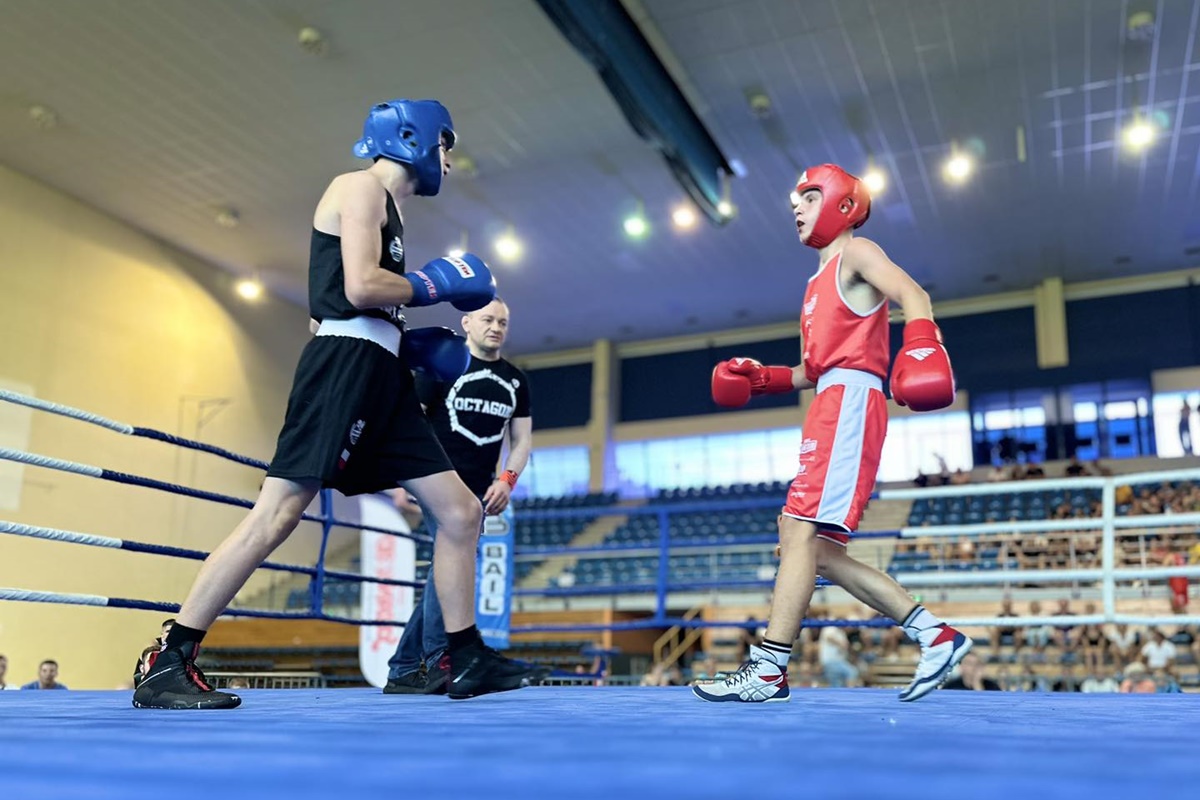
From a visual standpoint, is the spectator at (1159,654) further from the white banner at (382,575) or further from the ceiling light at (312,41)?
the ceiling light at (312,41)

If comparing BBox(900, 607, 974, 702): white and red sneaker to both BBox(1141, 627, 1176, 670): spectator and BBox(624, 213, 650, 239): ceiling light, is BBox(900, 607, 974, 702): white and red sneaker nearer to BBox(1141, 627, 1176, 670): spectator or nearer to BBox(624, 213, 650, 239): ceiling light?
BBox(1141, 627, 1176, 670): spectator

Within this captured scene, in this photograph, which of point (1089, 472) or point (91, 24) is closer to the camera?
point (91, 24)

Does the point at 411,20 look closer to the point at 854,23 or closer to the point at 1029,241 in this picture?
the point at 854,23

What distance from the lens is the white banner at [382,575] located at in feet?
15.0

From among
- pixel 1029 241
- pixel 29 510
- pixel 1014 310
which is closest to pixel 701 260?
pixel 1029 241

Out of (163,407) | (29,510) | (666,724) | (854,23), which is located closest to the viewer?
(666,724)

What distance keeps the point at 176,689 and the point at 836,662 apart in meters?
6.06

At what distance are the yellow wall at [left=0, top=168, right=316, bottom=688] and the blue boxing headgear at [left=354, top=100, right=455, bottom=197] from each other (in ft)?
27.2

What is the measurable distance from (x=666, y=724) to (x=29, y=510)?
9.36 meters

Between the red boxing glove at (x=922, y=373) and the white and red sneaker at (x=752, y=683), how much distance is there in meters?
0.61

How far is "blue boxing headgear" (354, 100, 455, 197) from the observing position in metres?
2.04

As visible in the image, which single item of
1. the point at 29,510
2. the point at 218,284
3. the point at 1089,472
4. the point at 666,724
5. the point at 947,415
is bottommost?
the point at 666,724

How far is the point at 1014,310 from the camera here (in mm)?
12383

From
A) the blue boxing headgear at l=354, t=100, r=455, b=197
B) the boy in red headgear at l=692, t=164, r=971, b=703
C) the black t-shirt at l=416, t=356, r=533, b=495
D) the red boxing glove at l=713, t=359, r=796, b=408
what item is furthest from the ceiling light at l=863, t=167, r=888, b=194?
the blue boxing headgear at l=354, t=100, r=455, b=197
